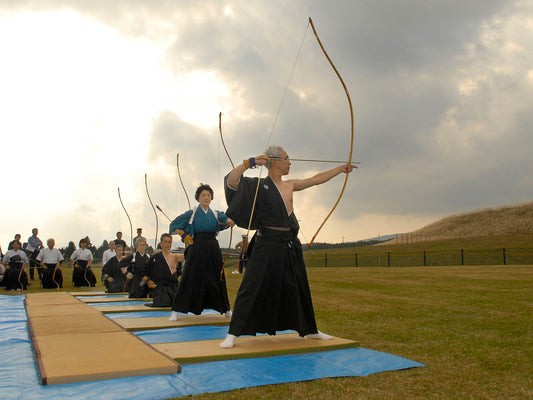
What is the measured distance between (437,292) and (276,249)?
6.04 meters

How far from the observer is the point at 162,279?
24.0ft

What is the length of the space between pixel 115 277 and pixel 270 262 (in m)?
7.85

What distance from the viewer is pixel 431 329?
16.2 ft

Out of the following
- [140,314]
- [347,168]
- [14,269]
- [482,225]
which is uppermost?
[482,225]

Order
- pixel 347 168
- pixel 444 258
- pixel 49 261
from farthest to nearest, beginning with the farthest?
pixel 444 258
pixel 49 261
pixel 347 168

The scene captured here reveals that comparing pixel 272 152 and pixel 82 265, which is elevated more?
pixel 272 152

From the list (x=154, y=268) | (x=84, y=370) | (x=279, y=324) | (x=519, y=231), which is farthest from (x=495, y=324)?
(x=519, y=231)

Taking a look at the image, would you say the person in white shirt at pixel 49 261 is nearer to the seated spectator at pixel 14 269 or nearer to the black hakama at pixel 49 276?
the black hakama at pixel 49 276

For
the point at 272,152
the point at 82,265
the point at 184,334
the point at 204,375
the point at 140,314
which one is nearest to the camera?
the point at 204,375

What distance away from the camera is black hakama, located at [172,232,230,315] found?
574 cm

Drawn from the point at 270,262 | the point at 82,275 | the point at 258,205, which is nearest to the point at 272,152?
the point at 258,205

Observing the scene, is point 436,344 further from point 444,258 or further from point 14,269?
point 444,258

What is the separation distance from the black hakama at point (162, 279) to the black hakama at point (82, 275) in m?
7.82

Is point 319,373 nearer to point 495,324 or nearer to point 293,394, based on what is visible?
point 293,394
